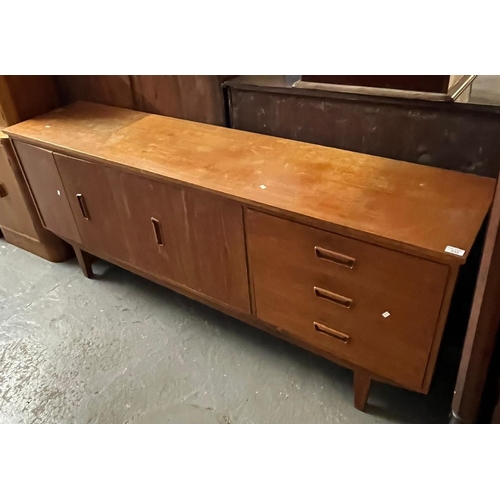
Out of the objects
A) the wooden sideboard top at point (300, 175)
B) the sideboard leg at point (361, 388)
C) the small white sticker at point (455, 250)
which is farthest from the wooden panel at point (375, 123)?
the sideboard leg at point (361, 388)

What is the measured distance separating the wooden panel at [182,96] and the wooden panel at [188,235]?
1.35 feet

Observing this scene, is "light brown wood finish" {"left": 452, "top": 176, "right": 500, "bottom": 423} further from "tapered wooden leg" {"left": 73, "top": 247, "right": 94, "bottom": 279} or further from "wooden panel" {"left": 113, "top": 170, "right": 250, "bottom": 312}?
"tapered wooden leg" {"left": 73, "top": 247, "right": 94, "bottom": 279}

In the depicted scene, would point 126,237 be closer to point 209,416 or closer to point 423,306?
point 209,416

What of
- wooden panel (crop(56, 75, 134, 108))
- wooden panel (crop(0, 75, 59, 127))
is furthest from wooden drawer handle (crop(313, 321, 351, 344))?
wooden panel (crop(0, 75, 59, 127))

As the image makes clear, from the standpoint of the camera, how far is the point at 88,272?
204cm

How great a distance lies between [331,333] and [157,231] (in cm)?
64

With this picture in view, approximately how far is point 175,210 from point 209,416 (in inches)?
24.8

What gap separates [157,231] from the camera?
1.58m

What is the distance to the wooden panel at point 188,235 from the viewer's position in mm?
1390

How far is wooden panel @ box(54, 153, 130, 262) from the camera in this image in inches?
64.2

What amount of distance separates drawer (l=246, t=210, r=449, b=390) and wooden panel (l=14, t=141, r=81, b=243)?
842 millimetres

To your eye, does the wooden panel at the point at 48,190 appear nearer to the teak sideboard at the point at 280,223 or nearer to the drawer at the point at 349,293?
the teak sideboard at the point at 280,223

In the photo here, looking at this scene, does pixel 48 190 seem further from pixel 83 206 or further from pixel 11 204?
pixel 11 204

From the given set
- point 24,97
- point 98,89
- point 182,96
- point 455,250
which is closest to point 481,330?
point 455,250
